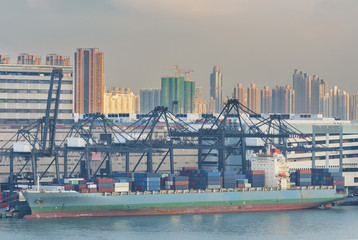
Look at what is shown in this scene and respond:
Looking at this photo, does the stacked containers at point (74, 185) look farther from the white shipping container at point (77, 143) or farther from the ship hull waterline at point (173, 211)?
the white shipping container at point (77, 143)

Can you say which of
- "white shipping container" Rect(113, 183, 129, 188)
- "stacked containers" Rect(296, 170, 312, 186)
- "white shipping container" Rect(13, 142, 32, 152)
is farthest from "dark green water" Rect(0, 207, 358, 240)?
"white shipping container" Rect(13, 142, 32, 152)

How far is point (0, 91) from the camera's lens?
5389 inches

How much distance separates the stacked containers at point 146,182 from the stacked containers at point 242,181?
1143 cm

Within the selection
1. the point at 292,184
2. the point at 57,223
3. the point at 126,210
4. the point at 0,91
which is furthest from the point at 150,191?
the point at 0,91

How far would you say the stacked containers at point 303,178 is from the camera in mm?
113312

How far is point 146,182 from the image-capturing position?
10131cm

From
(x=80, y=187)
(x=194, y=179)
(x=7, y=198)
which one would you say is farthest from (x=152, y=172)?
(x=7, y=198)

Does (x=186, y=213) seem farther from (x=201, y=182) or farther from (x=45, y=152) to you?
(x=45, y=152)

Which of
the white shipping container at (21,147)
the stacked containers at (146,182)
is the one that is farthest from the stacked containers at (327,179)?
the white shipping container at (21,147)

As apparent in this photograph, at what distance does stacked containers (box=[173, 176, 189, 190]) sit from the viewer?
103 meters

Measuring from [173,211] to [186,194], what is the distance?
267 centimetres

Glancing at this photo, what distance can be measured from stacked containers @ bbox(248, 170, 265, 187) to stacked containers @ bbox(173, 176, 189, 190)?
10.4 meters

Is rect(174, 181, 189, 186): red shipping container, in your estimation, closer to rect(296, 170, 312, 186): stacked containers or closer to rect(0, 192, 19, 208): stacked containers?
rect(296, 170, 312, 186): stacked containers

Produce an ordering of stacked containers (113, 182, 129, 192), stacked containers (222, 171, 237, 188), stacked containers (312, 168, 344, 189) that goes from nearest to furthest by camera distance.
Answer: stacked containers (113, 182, 129, 192)
stacked containers (222, 171, 237, 188)
stacked containers (312, 168, 344, 189)
